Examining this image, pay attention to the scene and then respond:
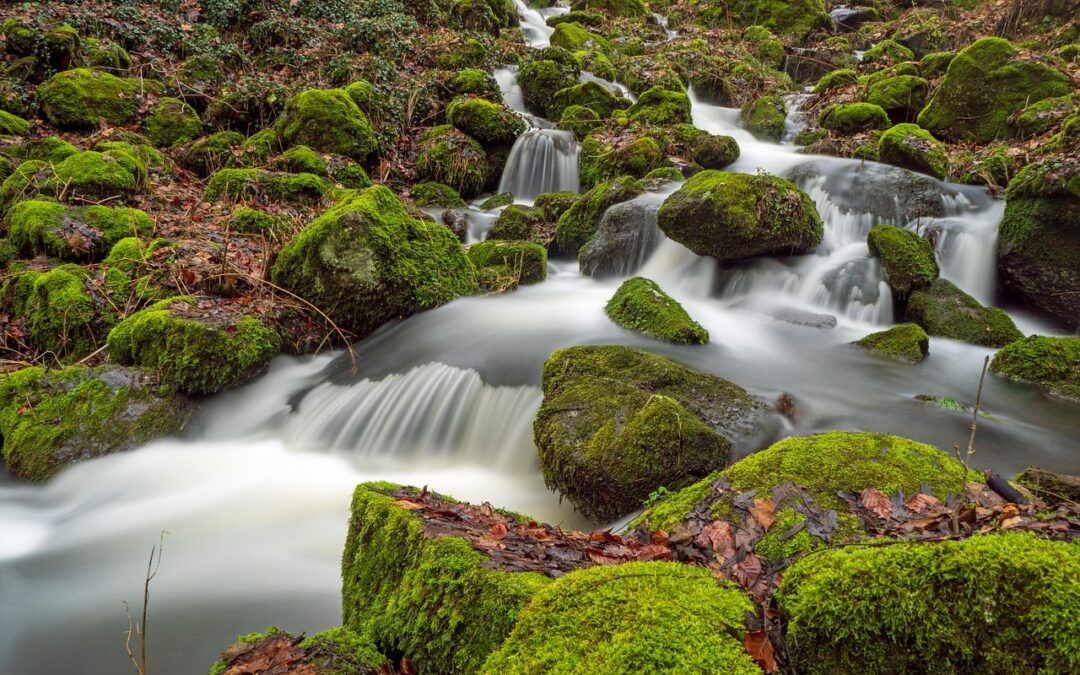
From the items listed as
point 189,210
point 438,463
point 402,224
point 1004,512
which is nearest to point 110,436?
point 438,463

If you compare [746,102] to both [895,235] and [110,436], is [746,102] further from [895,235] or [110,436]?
[110,436]

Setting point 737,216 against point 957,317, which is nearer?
point 957,317

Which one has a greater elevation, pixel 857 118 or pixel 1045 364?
pixel 857 118

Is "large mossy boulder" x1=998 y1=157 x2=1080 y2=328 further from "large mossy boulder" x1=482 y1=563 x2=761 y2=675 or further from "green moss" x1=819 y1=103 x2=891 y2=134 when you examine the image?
"large mossy boulder" x1=482 y1=563 x2=761 y2=675

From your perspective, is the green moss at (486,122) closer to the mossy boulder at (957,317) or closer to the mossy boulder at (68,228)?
the mossy boulder at (68,228)

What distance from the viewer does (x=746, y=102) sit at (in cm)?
1705

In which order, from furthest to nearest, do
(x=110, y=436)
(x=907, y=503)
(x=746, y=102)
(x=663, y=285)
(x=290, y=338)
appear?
(x=746, y=102), (x=663, y=285), (x=290, y=338), (x=110, y=436), (x=907, y=503)

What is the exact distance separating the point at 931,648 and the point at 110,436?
6396 millimetres

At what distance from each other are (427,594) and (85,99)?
523 inches

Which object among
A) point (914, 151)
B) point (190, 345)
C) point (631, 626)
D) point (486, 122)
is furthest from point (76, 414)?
point (914, 151)

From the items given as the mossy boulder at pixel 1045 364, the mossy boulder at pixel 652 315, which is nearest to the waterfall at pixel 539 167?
the mossy boulder at pixel 652 315

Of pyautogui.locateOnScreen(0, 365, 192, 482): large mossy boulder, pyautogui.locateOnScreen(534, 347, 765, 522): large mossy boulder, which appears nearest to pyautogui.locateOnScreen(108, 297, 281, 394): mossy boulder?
pyautogui.locateOnScreen(0, 365, 192, 482): large mossy boulder

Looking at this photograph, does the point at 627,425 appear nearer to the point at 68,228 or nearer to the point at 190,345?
the point at 190,345

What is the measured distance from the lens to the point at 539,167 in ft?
43.9
